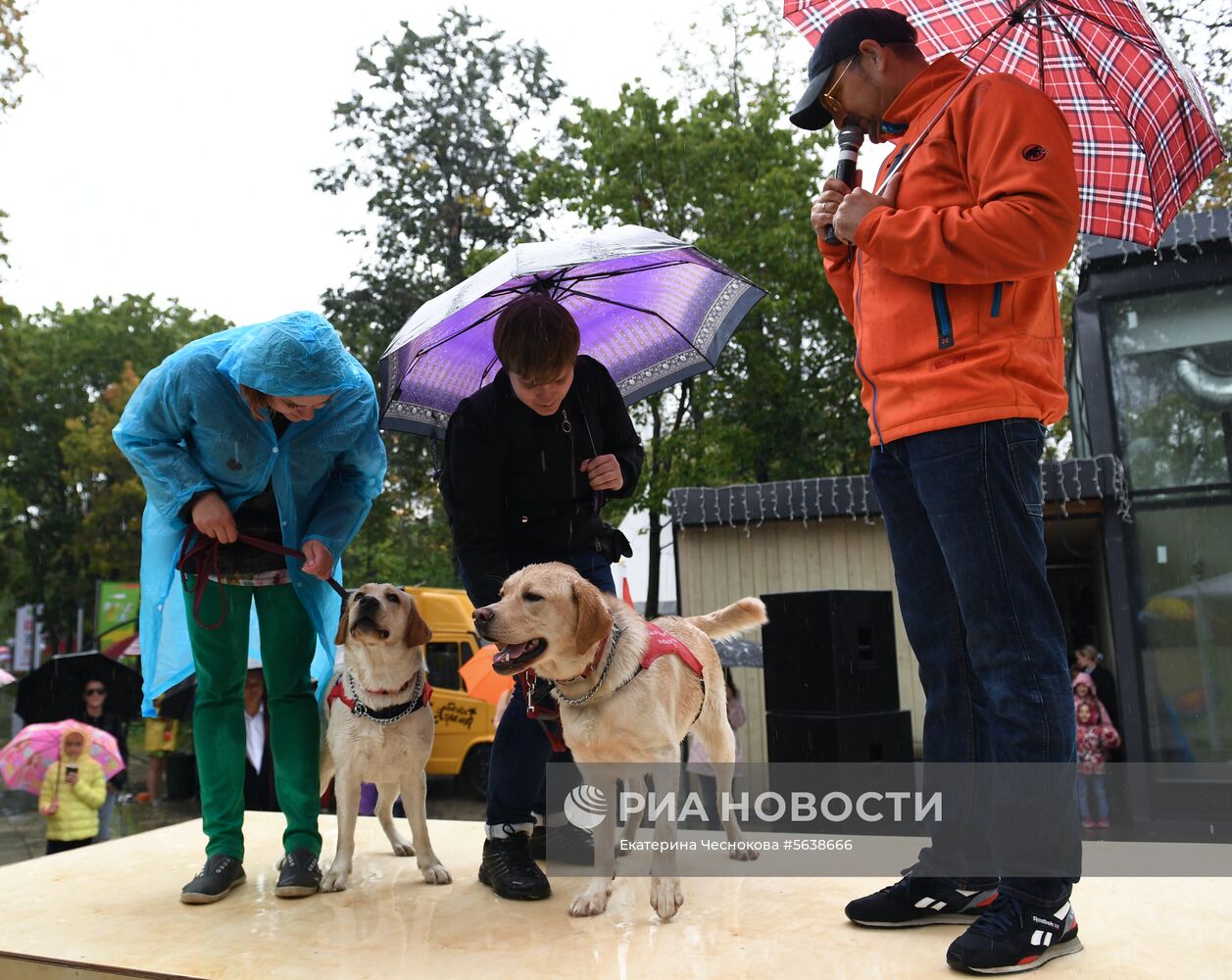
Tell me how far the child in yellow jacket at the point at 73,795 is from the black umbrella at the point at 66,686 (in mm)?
1790

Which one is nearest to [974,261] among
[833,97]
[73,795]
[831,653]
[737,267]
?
[833,97]

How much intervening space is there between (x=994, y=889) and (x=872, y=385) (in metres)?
1.37

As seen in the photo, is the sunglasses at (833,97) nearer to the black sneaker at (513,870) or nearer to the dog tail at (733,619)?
the dog tail at (733,619)

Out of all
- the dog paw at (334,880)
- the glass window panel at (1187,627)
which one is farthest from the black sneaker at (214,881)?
the glass window panel at (1187,627)

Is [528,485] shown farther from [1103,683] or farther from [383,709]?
[1103,683]

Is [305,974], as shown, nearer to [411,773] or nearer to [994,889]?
[411,773]

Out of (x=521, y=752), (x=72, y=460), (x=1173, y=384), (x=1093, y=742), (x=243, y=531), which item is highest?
(x=72, y=460)

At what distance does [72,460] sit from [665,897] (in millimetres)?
27933

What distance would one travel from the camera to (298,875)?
313cm

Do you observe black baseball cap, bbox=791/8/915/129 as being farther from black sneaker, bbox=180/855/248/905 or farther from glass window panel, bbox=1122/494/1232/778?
glass window panel, bbox=1122/494/1232/778

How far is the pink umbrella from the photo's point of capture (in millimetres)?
7195

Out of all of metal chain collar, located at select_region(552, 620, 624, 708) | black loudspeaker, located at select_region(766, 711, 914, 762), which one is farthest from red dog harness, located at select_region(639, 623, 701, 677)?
black loudspeaker, located at select_region(766, 711, 914, 762)

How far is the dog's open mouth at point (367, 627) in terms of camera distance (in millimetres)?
3219

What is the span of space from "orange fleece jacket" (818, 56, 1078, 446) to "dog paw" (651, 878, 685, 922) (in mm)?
1403
